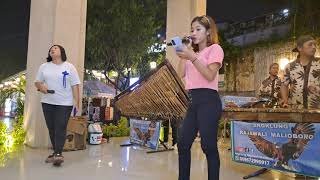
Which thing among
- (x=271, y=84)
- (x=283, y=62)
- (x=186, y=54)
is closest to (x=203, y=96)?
(x=186, y=54)

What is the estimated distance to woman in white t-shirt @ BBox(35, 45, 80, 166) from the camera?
4.12 metres

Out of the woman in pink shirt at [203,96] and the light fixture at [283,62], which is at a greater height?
the light fixture at [283,62]

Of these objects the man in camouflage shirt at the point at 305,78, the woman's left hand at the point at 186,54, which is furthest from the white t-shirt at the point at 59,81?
the man in camouflage shirt at the point at 305,78

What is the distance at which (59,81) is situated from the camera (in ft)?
13.8

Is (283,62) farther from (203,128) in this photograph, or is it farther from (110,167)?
(203,128)

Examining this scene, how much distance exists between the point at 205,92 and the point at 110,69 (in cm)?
963

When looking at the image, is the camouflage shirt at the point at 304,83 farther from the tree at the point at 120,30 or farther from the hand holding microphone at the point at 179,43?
the tree at the point at 120,30

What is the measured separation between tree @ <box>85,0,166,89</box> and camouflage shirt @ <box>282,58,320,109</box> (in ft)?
23.0

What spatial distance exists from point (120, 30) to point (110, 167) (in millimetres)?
6700

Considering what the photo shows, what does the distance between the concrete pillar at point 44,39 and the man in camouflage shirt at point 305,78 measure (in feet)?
12.1

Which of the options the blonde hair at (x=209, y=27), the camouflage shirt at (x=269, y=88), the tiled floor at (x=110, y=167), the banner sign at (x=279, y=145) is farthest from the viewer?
the camouflage shirt at (x=269, y=88)

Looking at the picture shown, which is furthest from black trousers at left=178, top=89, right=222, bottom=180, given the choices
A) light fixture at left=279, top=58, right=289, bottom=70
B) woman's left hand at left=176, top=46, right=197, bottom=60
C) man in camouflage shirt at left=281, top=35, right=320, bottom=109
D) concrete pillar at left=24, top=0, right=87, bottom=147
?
light fixture at left=279, top=58, right=289, bottom=70

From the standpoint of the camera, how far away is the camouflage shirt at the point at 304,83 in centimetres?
369

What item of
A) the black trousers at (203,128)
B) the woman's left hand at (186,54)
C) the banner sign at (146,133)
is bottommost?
the banner sign at (146,133)
